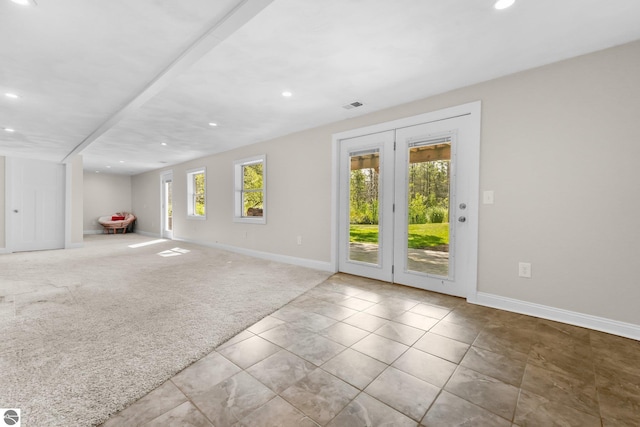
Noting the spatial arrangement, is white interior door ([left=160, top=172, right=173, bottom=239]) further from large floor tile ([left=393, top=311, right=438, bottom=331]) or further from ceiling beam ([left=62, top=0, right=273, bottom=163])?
large floor tile ([left=393, top=311, right=438, bottom=331])

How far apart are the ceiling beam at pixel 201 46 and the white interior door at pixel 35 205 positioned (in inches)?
187

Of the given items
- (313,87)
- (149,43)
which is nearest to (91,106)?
(149,43)

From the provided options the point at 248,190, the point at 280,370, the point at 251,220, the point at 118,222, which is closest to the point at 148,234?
the point at 118,222

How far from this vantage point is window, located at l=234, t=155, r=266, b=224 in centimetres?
570

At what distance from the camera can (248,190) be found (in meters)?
5.85

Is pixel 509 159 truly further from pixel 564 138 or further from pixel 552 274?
pixel 552 274

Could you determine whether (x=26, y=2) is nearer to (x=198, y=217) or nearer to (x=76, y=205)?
(x=198, y=217)

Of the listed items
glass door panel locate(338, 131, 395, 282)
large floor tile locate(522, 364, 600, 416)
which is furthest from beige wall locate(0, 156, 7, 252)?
large floor tile locate(522, 364, 600, 416)

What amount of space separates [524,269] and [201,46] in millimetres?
3397

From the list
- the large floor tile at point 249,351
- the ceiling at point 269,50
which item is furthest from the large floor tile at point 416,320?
the ceiling at point 269,50

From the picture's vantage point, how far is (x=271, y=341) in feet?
6.64

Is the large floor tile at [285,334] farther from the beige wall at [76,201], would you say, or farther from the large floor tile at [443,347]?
the beige wall at [76,201]

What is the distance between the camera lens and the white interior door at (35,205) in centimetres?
592

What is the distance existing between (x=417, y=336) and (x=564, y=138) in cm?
212
